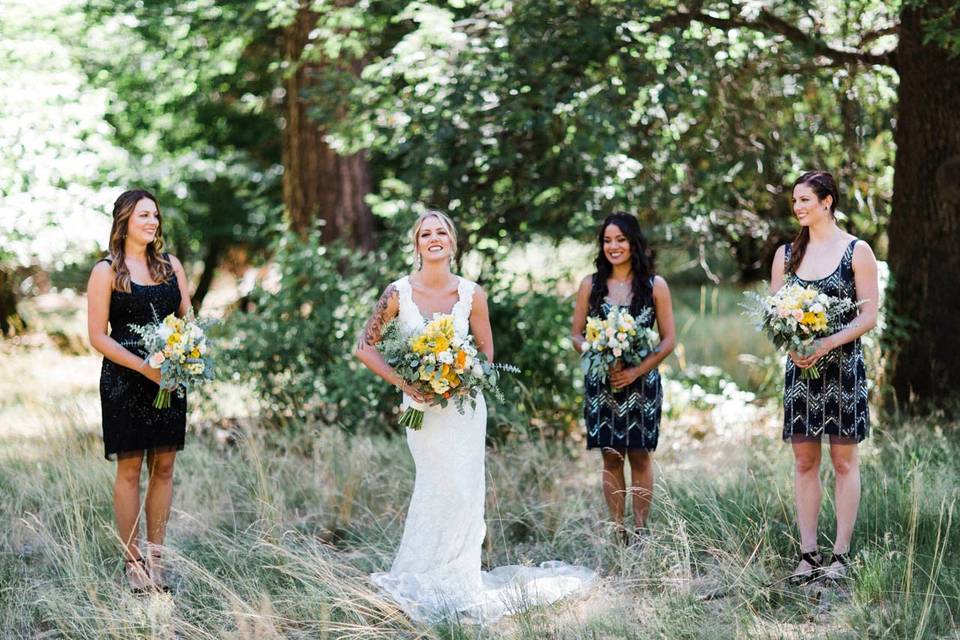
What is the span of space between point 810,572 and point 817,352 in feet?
3.50

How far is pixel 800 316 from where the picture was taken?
16.0ft

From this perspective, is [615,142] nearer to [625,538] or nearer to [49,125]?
[625,538]

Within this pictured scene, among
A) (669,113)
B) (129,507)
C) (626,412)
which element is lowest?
(129,507)

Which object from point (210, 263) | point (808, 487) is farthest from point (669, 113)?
point (210, 263)

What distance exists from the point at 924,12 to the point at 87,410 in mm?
7984

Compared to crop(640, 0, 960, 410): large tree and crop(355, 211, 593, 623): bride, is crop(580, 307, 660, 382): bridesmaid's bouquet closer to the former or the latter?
crop(355, 211, 593, 623): bride

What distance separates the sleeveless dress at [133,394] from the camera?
527 centimetres

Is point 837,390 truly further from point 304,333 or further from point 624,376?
point 304,333

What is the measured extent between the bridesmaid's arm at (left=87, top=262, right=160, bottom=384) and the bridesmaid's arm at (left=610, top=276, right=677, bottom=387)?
2.48 m

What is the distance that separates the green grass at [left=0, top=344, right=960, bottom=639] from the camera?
14.9 ft

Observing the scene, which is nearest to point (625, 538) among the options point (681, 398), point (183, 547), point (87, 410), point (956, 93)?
point (183, 547)

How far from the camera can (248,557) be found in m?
5.53

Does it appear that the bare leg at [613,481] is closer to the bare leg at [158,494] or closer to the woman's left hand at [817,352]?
the woman's left hand at [817,352]

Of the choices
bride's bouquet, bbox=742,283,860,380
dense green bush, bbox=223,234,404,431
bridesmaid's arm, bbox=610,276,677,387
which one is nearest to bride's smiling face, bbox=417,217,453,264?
bridesmaid's arm, bbox=610,276,677,387
